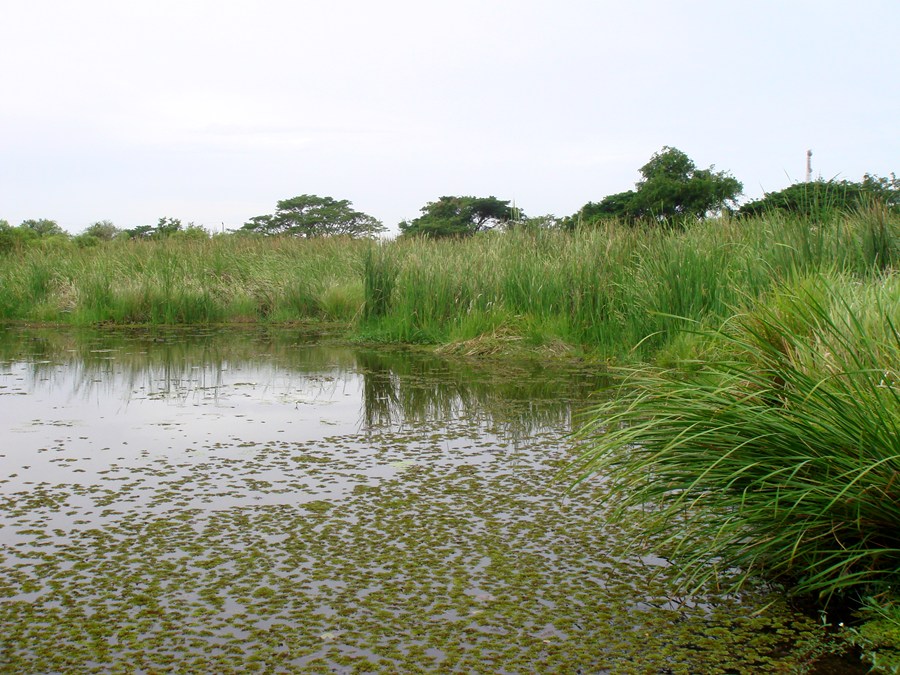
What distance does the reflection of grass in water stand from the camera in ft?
7.50

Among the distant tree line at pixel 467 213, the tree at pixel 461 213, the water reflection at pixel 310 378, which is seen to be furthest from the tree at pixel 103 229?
the water reflection at pixel 310 378

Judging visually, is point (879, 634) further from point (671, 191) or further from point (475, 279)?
point (671, 191)

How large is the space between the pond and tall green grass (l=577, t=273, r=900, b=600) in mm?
185


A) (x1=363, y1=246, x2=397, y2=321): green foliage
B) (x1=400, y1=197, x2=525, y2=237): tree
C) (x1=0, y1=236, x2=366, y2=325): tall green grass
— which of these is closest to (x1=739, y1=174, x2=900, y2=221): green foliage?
(x1=363, y1=246, x2=397, y2=321): green foliage

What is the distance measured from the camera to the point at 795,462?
2.69 metres

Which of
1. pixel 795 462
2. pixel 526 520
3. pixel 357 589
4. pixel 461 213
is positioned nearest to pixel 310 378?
pixel 526 520

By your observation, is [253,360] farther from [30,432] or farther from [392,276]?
[30,432]

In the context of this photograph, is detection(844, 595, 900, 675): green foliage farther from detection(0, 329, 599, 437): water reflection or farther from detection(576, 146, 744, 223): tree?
detection(576, 146, 744, 223): tree

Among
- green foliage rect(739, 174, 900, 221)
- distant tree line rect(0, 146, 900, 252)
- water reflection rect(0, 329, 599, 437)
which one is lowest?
water reflection rect(0, 329, 599, 437)

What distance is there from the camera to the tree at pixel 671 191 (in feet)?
91.1

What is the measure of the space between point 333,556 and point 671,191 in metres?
27.1

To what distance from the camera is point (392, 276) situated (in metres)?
11.1

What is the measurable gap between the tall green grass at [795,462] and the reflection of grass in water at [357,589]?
0.21 m

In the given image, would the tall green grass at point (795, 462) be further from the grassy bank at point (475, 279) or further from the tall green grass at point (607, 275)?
the tall green grass at point (607, 275)
